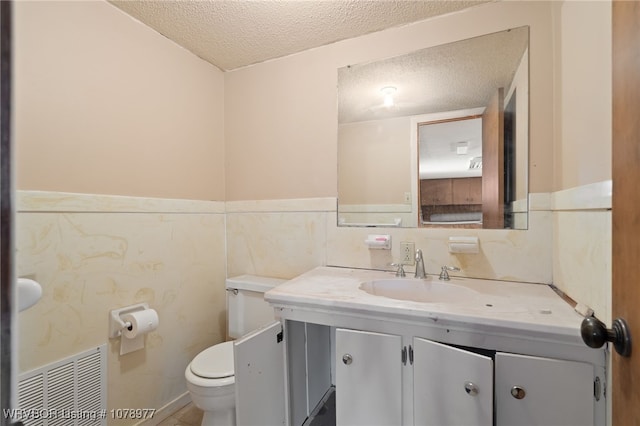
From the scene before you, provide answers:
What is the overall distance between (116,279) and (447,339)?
1.52m

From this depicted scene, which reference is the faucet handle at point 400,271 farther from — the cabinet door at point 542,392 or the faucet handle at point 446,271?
the cabinet door at point 542,392

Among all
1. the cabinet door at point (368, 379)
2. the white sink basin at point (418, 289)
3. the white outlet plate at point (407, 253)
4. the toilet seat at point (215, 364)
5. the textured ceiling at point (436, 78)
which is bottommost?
the toilet seat at point (215, 364)

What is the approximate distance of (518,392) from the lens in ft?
2.82

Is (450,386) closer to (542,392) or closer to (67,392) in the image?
(542,392)

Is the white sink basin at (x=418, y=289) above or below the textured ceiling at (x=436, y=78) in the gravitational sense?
below

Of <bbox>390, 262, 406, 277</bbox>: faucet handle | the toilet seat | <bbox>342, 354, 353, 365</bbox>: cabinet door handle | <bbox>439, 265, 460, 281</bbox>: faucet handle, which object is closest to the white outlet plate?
<bbox>390, 262, 406, 277</bbox>: faucet handle

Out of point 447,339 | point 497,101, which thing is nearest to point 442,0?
point 497,101

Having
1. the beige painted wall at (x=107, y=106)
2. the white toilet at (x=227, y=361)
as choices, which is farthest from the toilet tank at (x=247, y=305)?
the beige painted wall at (x=107, y=106)

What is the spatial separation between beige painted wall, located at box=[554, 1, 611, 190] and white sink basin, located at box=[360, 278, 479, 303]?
64 cm

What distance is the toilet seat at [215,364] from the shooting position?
50.3 inches

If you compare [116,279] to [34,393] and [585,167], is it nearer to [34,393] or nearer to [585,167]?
[34,393]

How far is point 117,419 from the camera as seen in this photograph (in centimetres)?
131

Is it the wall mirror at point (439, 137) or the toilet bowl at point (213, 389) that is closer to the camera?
the toilet bowl at point (213, 389)

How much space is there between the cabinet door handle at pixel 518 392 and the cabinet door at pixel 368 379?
1.16 ft
